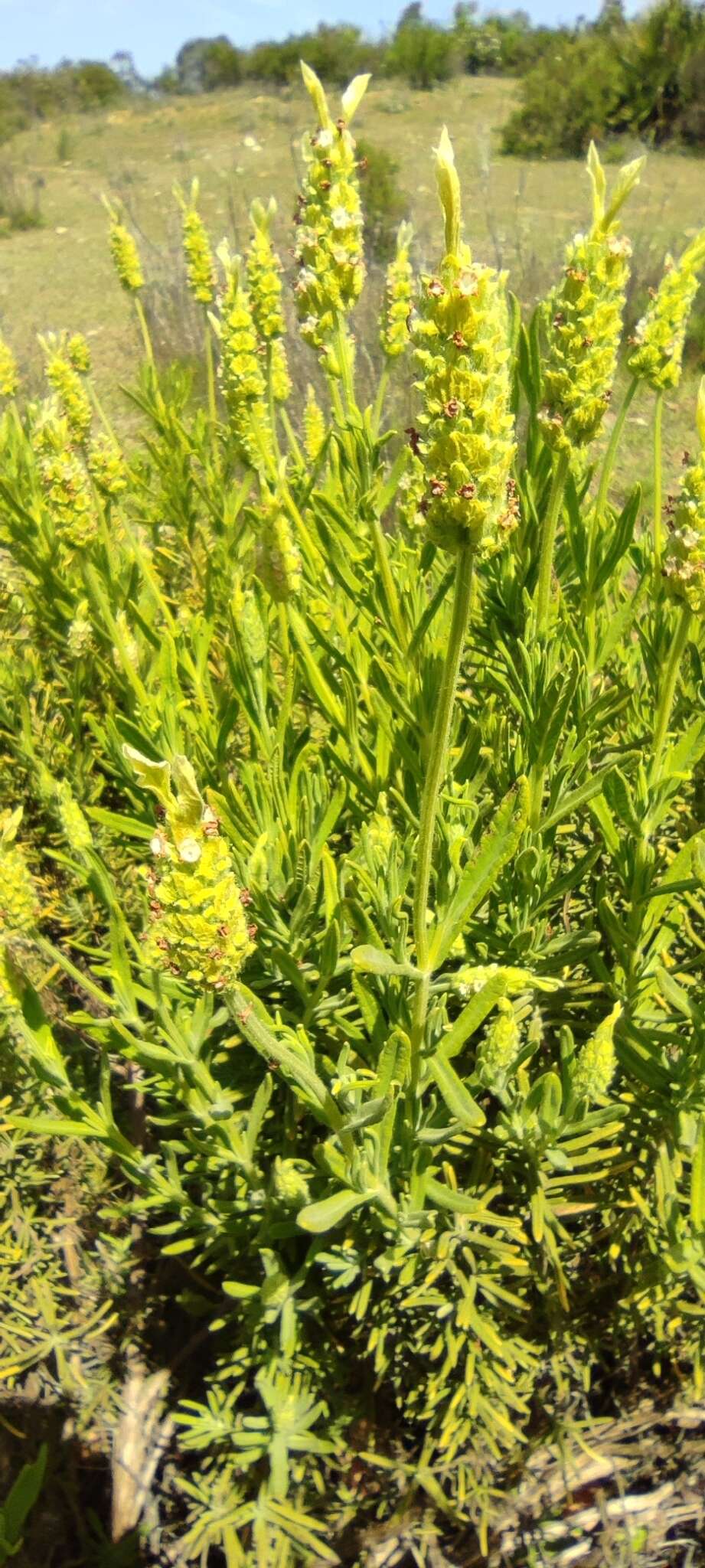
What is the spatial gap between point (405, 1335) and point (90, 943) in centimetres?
114

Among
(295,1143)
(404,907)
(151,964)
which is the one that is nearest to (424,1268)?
(295,1143)

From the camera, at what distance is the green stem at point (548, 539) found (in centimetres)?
135

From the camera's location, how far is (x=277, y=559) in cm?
154

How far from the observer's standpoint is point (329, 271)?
5.10 ft

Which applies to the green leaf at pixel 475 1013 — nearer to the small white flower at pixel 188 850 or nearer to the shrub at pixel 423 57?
the small white flower at pixel 188 850

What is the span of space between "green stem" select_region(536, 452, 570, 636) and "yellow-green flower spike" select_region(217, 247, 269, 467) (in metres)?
0.55

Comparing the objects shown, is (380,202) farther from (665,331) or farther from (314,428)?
(665,331)

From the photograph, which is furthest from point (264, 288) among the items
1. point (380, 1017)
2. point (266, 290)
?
point (380, 1017)

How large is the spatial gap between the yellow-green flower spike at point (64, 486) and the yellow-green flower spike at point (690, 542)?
1.18 m

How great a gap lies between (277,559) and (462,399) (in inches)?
30.2

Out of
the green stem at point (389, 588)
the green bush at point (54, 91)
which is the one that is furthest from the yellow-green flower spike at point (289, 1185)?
the green bush at point (54, 91)

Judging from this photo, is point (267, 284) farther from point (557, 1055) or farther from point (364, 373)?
point (364, 373)

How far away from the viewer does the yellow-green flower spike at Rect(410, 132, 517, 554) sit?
760 millimetres

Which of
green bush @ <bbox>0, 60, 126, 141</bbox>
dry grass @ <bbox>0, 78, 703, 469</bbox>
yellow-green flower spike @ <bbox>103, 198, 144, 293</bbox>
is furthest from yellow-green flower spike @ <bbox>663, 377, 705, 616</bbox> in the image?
green bush @ <bbox>0, 60, 126, 141</bbox>
